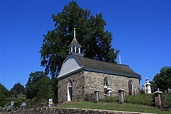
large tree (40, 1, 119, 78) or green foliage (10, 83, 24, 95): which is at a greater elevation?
large tree (40, 1, 119, 78)

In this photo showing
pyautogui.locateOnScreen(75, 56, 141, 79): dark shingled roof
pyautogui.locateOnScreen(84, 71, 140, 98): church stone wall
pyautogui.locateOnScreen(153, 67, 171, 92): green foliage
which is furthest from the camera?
pyautogui.locateOnScreen(153, 67, 171, 92): green foliage

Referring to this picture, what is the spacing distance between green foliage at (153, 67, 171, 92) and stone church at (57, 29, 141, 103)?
21.7 metres

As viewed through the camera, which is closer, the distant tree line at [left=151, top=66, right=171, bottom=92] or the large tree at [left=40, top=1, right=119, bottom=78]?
the large tree at [left=40, top=1, right=119, bottom=78]

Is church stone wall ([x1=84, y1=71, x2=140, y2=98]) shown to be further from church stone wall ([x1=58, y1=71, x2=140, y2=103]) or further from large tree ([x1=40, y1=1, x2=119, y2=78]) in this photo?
large tree ([x1=40, y1=1, x2=119, y2=78])

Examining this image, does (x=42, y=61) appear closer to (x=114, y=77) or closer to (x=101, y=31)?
(x=101, y=31)

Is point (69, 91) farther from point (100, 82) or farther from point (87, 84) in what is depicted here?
point (100, 82)

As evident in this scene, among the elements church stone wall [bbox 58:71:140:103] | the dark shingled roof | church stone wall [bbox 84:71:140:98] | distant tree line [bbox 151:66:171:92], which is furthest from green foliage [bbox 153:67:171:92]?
church stone wall [bbox 58:71:140:103]

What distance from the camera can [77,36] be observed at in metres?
43.0

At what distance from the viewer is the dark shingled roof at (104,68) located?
28.5m

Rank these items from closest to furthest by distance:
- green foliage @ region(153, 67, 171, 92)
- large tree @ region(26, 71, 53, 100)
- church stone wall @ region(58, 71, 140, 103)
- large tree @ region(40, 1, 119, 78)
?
church stone wall @ region(58, 71, 140, 103), large tree @ region(40, 1, 119, 78), green foliage @ region(153, 67, 171, 92), large tree @ region(26, 71, 53, 100)

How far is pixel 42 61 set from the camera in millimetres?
42719

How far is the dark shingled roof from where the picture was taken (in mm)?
28531

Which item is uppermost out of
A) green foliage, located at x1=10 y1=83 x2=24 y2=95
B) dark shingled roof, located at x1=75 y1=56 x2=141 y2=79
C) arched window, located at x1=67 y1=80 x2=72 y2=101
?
dark shingled roof, located at x1=75 y1=56 x2=141 y2=79

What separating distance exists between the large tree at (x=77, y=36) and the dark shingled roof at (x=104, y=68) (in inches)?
410
